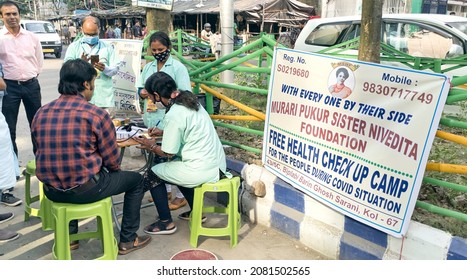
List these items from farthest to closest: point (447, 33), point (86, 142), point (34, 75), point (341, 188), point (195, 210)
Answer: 1. point (447, 33)
2. point (34, 75)
3. point (195, 210)
4. point (341, 188)
5. point (86, 142)

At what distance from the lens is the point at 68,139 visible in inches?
95.9

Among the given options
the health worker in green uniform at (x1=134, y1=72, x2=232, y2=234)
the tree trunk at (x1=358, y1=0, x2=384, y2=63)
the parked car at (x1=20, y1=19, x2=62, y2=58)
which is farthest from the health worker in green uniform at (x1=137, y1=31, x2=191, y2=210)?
the parked car at (x1=20, y1=19, x2=62, y2=58)

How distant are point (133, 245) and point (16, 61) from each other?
2241 millimetres

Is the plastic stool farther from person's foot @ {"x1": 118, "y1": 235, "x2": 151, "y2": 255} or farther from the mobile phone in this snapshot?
the mobile phone

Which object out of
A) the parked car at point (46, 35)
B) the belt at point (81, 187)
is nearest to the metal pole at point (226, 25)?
the belt at point (81, 187)

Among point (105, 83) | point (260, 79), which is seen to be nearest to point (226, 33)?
point (260, 79)

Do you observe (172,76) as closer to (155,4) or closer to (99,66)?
(99,66)

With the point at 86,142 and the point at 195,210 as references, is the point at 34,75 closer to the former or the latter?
the point at 86,142

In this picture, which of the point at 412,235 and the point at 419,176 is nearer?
the point at 419,176

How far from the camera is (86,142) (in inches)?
97.5

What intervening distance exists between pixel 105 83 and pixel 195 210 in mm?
2008

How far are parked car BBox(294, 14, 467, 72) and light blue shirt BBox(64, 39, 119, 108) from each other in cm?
391

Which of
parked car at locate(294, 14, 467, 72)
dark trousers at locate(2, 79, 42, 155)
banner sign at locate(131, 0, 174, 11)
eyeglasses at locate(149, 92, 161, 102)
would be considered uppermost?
banner sign at locate(131, 0, 174, 11)

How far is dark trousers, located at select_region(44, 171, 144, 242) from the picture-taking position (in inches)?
101
